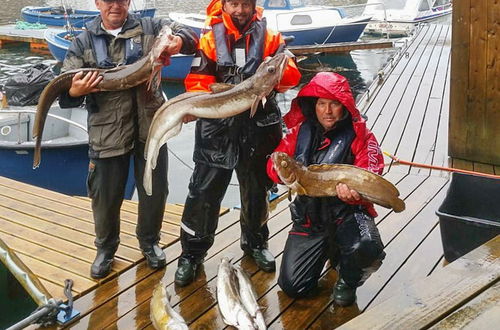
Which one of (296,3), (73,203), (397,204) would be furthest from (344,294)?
(296,3)

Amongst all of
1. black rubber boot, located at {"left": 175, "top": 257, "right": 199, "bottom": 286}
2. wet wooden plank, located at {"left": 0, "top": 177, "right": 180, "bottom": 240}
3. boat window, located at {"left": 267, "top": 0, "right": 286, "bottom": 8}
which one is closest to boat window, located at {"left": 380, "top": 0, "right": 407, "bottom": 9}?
boat window, located at {"left": 267, "top": 0, "right": 286, "bottom": 8}

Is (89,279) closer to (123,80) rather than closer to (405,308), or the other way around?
(123,80)

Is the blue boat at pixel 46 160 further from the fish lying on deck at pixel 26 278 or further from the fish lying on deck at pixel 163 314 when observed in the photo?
the fish lying on deck at pixel 163 314

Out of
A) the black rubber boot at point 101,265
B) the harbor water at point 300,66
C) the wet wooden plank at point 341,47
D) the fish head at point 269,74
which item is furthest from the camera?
the wet wooden plank at point 341,47

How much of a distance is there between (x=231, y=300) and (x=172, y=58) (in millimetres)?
13998

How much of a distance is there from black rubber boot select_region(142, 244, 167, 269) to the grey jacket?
34.2 inches

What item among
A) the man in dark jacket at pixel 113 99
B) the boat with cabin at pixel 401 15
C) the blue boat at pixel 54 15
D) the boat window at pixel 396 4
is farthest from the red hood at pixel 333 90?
the boat window at pixel 396 4

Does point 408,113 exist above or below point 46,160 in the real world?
below

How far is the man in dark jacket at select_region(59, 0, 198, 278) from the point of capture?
11.3 feet

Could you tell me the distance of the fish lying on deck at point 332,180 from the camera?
314cm

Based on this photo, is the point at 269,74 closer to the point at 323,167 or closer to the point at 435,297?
the point at 323,167

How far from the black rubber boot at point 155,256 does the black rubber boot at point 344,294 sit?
132cm

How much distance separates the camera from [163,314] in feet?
10.7

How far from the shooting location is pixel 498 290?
7.72 feet
